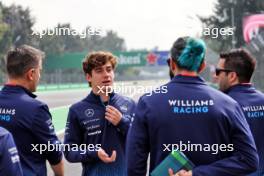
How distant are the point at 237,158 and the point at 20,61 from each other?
163cm

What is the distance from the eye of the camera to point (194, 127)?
3.34m

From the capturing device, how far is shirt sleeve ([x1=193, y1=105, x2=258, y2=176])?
3320mm

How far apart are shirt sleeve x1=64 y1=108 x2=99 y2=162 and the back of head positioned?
3.90ft

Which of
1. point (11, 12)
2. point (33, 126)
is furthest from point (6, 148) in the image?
point (11, 12)

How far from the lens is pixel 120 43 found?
11806 centimetres

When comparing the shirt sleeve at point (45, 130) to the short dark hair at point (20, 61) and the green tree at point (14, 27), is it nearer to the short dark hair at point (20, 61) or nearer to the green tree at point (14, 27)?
the short dark hair at point (20, 61)

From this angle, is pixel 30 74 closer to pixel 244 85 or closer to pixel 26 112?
pixel 26 112

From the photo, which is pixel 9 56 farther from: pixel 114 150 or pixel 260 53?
pixel 260 53

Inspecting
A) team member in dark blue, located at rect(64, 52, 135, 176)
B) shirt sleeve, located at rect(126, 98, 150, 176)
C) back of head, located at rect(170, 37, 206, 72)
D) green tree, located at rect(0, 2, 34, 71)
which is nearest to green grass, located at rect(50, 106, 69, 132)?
team member in dark blue, located at rect(64, 52, 135, 176)

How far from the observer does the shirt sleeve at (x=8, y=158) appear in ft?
10.2

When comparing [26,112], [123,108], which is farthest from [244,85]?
[26,112]

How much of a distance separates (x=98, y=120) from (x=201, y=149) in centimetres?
125

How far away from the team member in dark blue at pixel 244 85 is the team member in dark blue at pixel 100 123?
79 centimetres

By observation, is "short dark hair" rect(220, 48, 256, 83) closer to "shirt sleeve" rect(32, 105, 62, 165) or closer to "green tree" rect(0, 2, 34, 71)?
"shirt sleeve" rect(32, 105, 62, 165)
